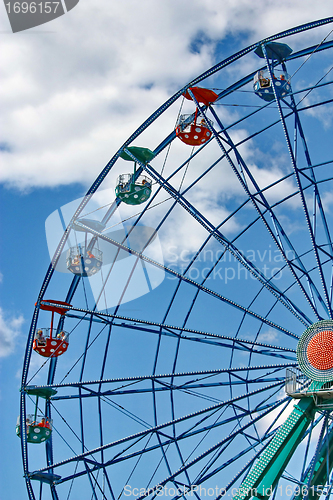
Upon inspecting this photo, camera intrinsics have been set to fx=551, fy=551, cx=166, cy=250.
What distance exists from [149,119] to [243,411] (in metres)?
13.7

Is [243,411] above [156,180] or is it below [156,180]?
below

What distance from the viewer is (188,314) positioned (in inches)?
1142

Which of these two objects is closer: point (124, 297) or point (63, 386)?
point (63, 386)

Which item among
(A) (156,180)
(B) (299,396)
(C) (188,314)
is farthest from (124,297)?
(B) (299,396)

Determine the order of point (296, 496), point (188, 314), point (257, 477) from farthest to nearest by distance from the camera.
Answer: point (188, 314), point (296, 496), point (257, 477)

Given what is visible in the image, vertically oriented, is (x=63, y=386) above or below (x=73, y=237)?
below

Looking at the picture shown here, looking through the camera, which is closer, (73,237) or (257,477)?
(257,477)

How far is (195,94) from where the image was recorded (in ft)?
77.4

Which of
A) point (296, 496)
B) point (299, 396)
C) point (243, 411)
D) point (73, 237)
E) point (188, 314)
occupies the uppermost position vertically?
point (73, 237)

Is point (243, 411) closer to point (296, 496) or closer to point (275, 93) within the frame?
point (296, 496)

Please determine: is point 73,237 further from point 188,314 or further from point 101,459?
point 101,459

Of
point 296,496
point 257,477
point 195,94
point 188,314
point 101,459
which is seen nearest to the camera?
point 257,477

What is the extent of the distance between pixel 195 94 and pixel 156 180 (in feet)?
13.2

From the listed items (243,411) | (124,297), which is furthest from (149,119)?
(243,411)
